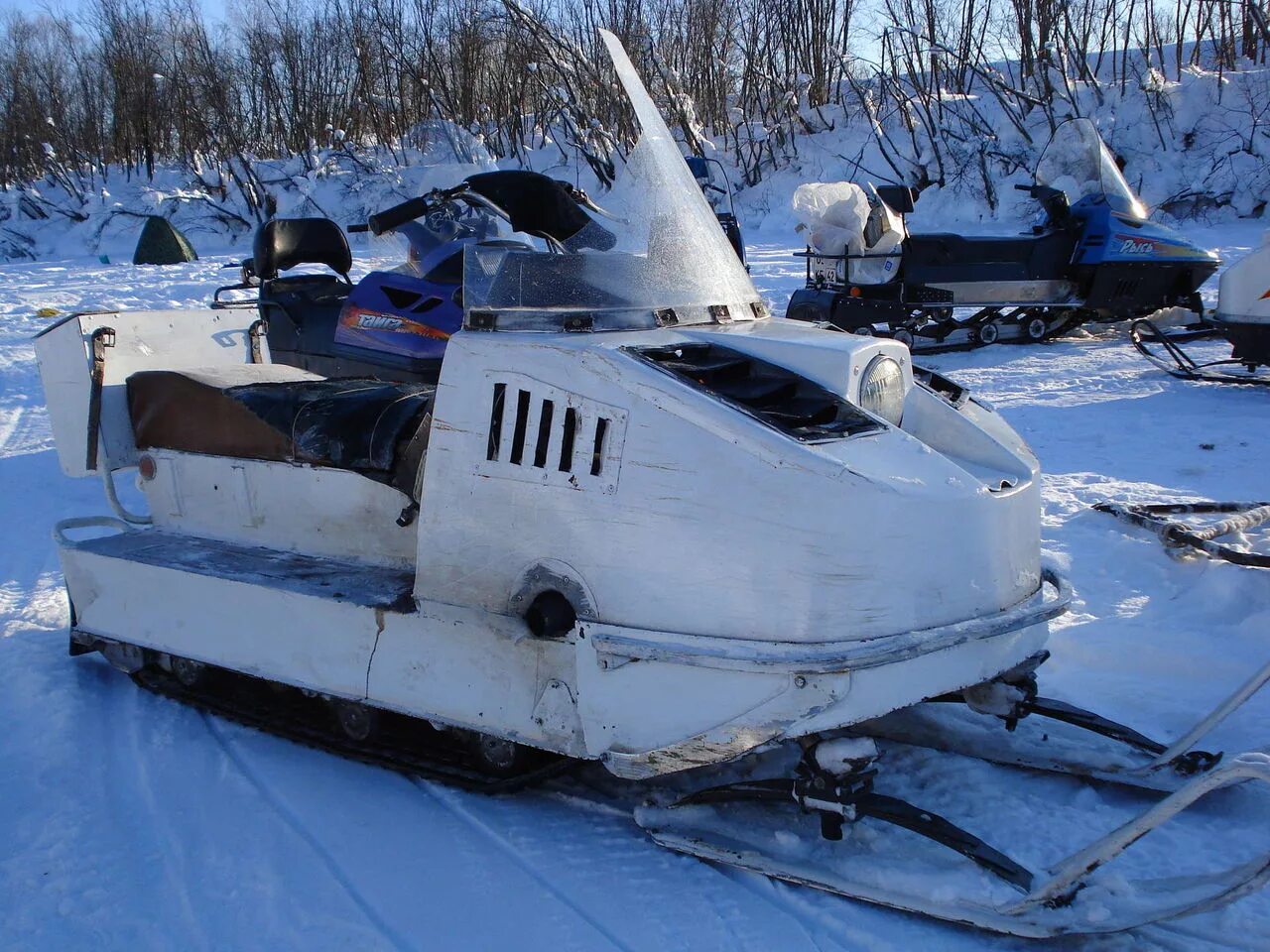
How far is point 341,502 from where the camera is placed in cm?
326

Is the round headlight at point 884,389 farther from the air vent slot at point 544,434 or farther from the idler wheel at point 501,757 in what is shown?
the idler wheel at point 501,757

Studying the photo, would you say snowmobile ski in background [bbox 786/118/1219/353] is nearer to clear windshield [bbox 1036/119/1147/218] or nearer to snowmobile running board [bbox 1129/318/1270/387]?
clear windshield [bbox 1036/119/1147/218]

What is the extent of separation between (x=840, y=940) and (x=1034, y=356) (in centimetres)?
753

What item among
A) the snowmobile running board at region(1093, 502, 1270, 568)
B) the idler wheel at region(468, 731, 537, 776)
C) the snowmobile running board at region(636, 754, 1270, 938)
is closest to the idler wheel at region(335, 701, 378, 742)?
the idler wheel at region(468, 731, 537, 776)

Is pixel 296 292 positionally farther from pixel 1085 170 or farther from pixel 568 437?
pixel 1085 170

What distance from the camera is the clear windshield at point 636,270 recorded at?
2748 millimetres

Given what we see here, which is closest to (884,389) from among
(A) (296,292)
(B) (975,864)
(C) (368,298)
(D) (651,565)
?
(D) (651,565)

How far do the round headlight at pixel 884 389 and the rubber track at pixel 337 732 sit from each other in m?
1.24

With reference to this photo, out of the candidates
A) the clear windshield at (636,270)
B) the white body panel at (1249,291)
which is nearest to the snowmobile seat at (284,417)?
the clear windshield at (636,270)

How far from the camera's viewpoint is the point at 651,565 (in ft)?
7.77

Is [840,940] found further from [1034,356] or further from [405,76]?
[405,76]

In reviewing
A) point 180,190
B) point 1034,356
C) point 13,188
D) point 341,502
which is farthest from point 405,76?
point 341,502

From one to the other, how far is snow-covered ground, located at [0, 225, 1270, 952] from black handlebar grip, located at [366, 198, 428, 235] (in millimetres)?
1927

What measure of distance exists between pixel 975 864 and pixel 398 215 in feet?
10.0
